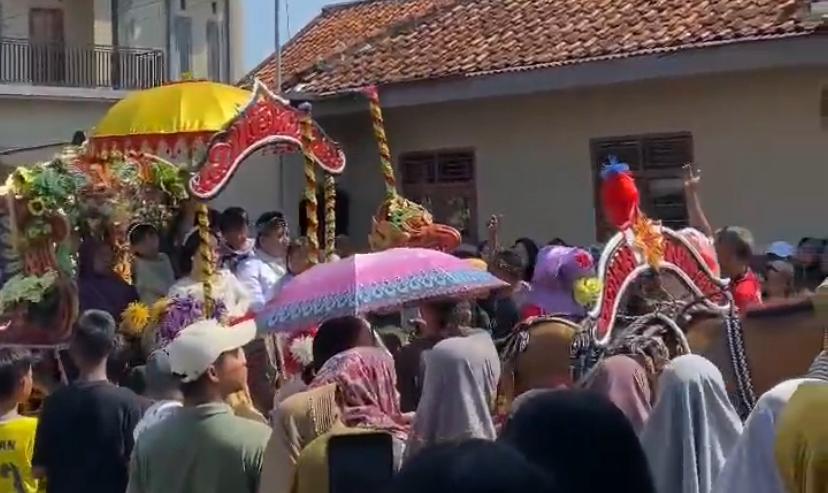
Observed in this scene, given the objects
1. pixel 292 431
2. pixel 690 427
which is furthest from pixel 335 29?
pixel 690 427

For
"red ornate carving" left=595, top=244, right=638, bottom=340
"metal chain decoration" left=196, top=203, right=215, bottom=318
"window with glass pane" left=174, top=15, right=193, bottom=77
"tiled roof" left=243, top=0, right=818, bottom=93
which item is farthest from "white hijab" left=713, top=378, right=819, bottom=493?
"window with glass pane" left=174, top=15, right=193, bottom=77

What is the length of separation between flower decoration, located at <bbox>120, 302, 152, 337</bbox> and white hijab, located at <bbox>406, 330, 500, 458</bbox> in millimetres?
3113

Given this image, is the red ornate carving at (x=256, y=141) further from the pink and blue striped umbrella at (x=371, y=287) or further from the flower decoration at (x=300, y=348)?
the pink and blue striped umbrella at (x=371, y=287)

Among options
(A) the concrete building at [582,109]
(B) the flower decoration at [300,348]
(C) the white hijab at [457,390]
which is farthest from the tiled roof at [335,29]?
(C) the white hijab at [457,390]

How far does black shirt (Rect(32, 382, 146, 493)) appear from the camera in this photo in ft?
19.5

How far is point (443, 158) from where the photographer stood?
17047 millimetres

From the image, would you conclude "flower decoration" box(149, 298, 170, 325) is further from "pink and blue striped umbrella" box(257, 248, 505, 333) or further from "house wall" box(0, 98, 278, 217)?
"house wall" box(0, 98, 278, 217)

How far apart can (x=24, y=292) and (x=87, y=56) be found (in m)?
20.4

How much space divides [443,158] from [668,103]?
3.50 meters

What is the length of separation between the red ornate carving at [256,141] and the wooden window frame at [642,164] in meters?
5.54

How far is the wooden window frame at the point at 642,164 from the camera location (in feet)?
47.0

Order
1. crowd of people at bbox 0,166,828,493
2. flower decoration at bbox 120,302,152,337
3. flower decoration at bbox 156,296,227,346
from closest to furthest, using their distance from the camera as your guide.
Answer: crowd of people at bbox 0,166,828,493, flower decoration at bbox 156,296,227,346, flower decoration at bbox 120,302,152,337

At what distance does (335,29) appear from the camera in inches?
957

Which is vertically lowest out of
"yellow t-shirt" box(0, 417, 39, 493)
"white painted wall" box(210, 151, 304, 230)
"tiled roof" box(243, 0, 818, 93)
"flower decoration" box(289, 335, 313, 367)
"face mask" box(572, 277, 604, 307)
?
"yellow t-shirt" box(0, 417, 39, 493)
